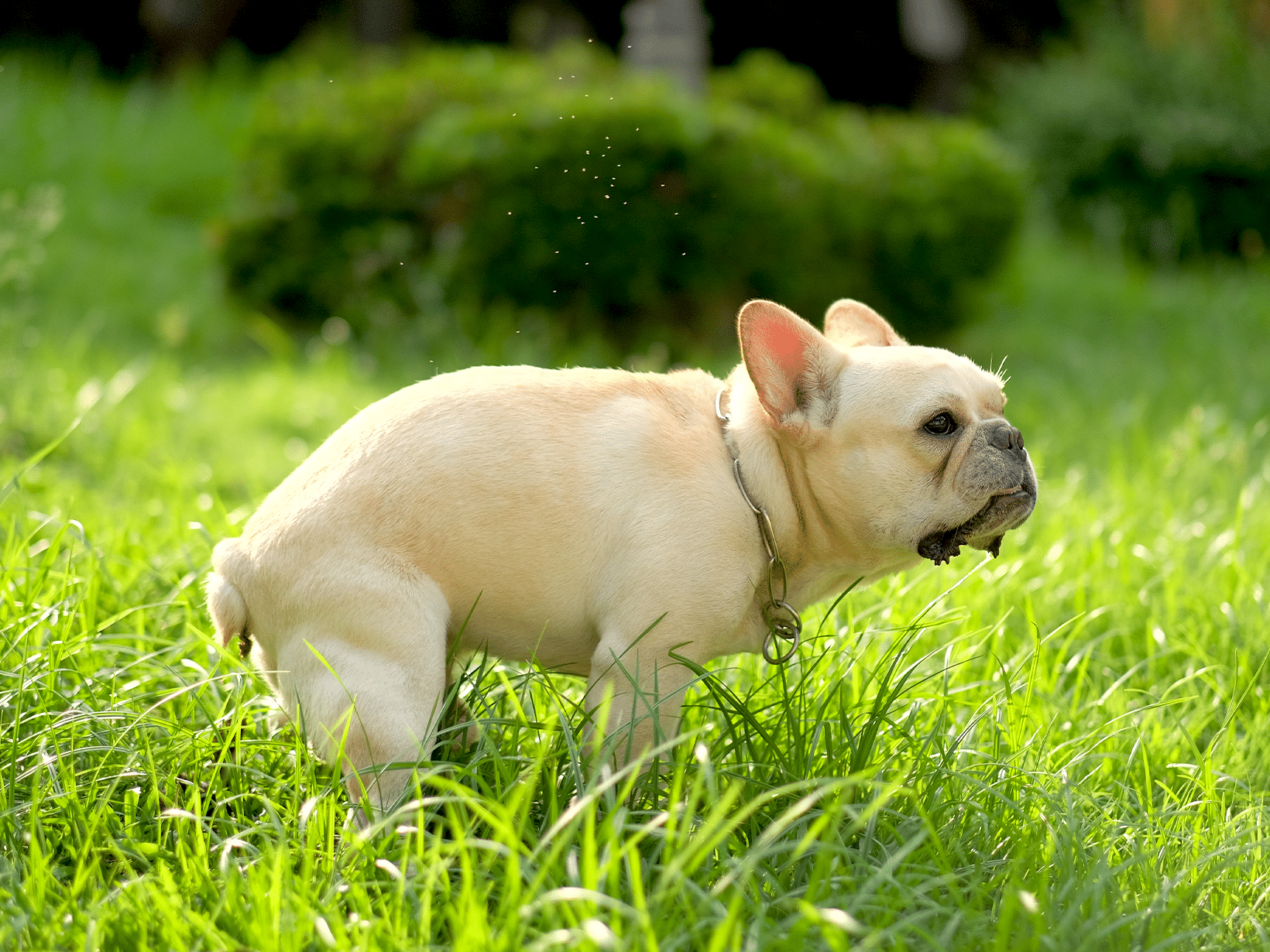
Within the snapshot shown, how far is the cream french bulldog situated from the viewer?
7.17 ft

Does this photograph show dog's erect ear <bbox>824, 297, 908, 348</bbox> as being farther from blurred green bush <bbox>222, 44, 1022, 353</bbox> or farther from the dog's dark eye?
blurred green bush <bbox>222, 44, 1022, 353</bbox>

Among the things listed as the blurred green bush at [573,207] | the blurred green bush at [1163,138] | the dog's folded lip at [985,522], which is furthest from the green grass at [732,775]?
the blurred green bush at [1163,138]

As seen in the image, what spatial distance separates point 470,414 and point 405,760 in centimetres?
67

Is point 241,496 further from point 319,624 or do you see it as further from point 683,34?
point 683,34

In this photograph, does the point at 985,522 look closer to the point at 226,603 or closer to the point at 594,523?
the point at 594,523

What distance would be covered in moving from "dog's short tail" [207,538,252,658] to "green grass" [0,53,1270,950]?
0.46ft

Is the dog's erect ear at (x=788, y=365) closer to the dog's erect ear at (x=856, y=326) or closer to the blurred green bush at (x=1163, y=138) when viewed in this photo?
the dog's erect ear at (x=856, y=326)

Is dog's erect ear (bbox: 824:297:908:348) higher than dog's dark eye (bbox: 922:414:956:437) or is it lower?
higher

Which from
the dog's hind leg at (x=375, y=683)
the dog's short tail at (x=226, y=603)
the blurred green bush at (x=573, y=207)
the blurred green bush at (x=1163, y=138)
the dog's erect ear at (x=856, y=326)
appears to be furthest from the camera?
the blurred green bush at (x=1163, y=138)

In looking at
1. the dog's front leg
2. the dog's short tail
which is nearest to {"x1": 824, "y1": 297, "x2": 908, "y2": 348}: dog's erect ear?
the dog's front leg

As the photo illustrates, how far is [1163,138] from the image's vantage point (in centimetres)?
1120

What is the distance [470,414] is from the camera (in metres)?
2.35

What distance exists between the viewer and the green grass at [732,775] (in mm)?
1862

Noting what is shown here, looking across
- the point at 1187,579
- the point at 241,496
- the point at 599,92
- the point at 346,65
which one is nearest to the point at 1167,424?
the point at 1187,579
